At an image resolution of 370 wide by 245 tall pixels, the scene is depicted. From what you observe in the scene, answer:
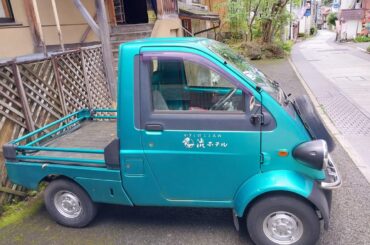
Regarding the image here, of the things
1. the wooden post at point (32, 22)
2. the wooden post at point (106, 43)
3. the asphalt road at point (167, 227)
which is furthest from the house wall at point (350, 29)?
the asphalt road at point (167, 227)

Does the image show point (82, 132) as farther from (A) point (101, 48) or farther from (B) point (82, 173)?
(A) point (101, 48)

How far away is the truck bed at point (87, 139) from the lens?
11.3 ft

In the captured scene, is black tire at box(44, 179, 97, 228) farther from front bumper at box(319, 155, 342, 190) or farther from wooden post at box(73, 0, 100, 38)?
wooden post at box(73, 0, 100, 38)

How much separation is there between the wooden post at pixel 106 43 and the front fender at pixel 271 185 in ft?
15.8

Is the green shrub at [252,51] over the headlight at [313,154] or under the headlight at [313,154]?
under

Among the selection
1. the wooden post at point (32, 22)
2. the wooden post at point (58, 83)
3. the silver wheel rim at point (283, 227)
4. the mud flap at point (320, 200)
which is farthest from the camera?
the wooden post at point (32, 22)

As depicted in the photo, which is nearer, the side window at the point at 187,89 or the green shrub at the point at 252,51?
the side window at the point at 187,89

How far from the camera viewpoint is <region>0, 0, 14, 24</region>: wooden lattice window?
6453 mm

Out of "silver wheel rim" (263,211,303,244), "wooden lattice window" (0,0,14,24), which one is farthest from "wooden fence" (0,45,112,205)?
"silver wheel rim" (263,211,303,244)

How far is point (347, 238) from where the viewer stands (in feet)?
9.86

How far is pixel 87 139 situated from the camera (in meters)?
3.81

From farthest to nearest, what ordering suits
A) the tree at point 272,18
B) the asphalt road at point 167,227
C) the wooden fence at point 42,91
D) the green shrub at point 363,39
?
1. the green shrub at point 363,39
2. the tree at point 272,18
3. the wooden fence at point 42,91
4. the asphalt road at point 167,227

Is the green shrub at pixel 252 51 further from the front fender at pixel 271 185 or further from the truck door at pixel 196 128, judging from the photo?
the front fender at pixel 271 185

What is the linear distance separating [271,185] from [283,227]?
45 centimetres
